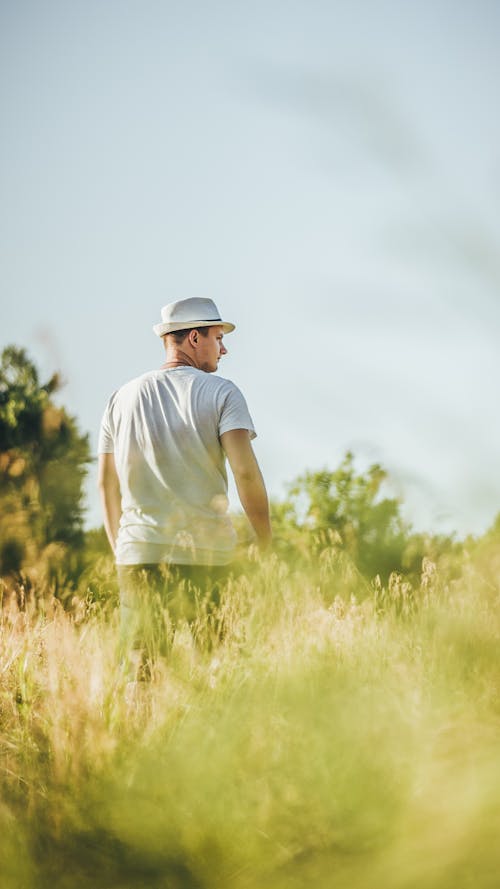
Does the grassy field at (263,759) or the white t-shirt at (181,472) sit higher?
the white t-shirt at (181,472)

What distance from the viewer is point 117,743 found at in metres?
2.38

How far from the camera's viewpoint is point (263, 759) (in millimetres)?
2225

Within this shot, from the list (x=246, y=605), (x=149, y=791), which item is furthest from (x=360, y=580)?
(x=149, y=791)

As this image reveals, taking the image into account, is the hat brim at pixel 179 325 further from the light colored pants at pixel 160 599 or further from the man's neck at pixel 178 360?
the light colored pants at pixel 160 599

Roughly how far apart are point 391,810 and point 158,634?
3.67 ft

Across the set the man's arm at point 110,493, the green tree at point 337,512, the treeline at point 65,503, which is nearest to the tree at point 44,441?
the treeline at point 65,503

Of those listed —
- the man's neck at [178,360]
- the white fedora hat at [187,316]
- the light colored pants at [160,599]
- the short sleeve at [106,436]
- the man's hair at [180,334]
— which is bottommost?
the light colored pants at [160,599]

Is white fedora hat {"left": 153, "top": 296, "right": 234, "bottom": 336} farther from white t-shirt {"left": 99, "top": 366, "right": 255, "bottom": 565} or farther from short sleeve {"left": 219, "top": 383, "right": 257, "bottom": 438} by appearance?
short sleeve {"left": 219, "top": 383, "right": 257, "bottom": 438}

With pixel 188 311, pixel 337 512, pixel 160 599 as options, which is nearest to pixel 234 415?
pixel 188 311

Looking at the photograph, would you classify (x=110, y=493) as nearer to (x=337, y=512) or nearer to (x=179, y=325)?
(x=179, y=325)

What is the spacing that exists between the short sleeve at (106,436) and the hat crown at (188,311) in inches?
18.0

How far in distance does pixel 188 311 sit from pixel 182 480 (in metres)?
0.74

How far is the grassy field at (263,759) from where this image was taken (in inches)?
79.2

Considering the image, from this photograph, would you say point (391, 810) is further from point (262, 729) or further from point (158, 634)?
point (158, 634)
